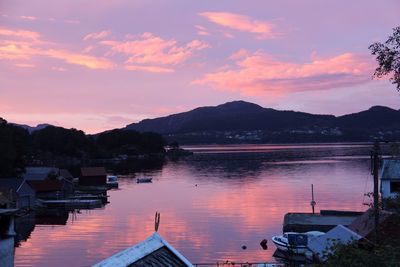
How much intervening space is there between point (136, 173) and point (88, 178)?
39.3m

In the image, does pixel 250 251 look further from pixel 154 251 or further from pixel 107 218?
pixel 154 251

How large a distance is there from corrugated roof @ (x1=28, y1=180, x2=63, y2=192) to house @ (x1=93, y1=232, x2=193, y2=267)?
77161 millimetres

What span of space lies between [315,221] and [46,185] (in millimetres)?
48434

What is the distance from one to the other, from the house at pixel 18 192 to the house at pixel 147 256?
57.1m

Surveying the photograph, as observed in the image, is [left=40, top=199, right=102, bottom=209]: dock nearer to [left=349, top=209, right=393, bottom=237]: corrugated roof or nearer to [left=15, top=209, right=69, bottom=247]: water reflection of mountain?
[left=15, top=209, right=69, bottom=247]: water reflection of mountain

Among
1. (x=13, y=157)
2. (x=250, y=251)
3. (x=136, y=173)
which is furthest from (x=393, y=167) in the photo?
(x=136, y=173)

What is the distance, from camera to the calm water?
4681 cm

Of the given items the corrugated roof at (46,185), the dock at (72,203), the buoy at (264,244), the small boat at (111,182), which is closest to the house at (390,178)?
the buoy at (264,244)

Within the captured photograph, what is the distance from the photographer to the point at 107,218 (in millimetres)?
67250

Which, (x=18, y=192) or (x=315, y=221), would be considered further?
(x=18, y=192)

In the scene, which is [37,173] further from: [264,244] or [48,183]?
[264,244]

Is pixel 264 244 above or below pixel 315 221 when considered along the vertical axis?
below

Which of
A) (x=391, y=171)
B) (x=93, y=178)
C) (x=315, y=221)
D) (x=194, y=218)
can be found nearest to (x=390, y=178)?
(x=391, y=171)

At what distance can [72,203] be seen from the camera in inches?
3044
